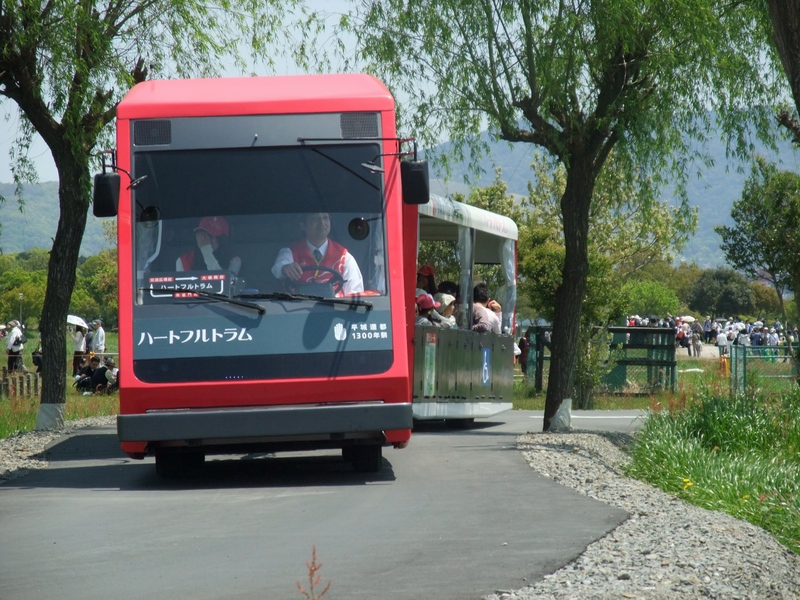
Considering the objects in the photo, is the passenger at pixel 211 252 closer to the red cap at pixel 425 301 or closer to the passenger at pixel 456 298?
the red cap at pixel 425 301

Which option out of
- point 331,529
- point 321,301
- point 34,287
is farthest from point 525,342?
point 34,287

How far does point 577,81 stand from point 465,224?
240 cm

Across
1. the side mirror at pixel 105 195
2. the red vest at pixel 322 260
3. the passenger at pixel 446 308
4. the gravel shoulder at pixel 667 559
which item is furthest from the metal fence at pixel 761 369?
the side mirror at pixel 105 195

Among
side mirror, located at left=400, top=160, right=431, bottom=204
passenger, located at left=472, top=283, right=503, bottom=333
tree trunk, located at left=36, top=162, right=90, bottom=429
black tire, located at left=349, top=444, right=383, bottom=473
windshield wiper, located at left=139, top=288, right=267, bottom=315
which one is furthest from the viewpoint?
passenger, located at left=472, top=283, right=503, bottom=333

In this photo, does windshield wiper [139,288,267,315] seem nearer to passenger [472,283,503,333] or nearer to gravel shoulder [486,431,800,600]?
gravel shoulder [486,431,800,600]

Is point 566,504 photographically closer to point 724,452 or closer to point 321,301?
point 321,301

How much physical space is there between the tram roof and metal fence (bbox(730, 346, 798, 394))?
12.7 feet

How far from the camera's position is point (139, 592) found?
553 cm

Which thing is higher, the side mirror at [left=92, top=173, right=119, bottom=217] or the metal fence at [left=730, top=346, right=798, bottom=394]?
the side mirror at [left=92, top=173, right=119, bottom=217]

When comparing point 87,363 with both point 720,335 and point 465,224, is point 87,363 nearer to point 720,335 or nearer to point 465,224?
point 465,224

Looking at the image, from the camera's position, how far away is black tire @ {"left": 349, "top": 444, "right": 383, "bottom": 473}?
33.9 feet

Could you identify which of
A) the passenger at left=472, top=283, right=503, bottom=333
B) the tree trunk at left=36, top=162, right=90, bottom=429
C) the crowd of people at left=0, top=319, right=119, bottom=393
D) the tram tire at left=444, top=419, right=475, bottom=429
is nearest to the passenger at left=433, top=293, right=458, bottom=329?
the passenger at left=472, top=283, right=503, bottom=333

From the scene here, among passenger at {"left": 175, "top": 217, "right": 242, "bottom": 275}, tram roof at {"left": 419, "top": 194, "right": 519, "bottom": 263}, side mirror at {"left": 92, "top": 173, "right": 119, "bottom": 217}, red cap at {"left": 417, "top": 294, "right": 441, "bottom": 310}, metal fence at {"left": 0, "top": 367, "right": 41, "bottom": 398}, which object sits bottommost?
metal fence at {"left": 0, "top": 367, "right": 41, "bottom": 398}

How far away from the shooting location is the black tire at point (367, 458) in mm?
10320
